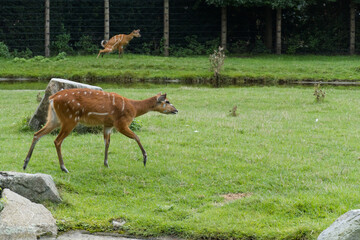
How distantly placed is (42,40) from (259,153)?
68.5 ft

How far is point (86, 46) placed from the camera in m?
27.7

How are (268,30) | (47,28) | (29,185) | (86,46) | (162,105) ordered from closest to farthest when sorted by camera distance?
(29,185) < (162,105) < (47,28) < (86,46) < (268,30)

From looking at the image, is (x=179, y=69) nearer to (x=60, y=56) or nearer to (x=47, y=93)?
(x=60, y=56)

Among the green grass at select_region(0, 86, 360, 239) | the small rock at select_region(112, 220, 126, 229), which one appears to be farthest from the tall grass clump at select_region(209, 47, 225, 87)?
the small rock at select_region(112, 220, 126, 229)

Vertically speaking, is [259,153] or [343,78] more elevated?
[343,78]

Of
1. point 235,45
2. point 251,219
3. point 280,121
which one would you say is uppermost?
point 235,45

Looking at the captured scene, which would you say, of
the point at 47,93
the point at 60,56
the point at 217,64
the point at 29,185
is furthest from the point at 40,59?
the point at 29,185

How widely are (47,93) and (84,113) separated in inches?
93.5

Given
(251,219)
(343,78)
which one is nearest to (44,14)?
(343,78)

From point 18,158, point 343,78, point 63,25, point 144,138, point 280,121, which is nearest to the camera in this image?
point 18,158

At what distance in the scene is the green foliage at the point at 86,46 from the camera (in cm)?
2750

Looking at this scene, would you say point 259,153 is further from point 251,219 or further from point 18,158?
point 18,158

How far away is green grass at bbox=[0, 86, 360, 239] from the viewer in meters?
6.61

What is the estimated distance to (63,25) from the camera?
2778 cm
